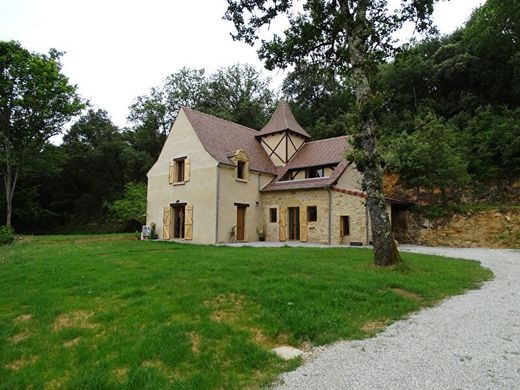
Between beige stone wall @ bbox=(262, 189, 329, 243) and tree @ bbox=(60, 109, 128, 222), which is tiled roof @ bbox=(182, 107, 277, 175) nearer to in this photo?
beige stone wall @ bbox=(262, 189, 329, 243)

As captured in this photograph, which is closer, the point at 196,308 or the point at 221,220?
the point at 196,308

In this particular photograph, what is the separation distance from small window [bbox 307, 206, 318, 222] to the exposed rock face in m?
5.12

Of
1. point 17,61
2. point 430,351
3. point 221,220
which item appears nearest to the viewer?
point 430,351

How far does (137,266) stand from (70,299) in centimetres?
275

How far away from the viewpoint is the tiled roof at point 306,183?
1900cm

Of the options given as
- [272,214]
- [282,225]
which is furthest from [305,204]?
[272,214]

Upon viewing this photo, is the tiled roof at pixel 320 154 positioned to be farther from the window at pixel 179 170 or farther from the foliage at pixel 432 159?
the window at pixel 179 170

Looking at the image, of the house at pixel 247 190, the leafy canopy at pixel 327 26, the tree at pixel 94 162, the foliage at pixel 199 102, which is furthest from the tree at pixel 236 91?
the leafy canopy at pixel 327 26

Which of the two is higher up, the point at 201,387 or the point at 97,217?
the point at 97,217

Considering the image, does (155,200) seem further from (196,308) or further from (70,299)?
(196,308)

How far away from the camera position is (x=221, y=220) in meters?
18.7

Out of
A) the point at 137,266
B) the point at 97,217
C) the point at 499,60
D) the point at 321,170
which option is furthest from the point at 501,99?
the point at 97,217

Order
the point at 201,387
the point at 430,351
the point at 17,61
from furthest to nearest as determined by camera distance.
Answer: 1. the point at 17,61
2. the point at 430,351
3. the point at 201,387

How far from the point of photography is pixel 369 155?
9680 millimetres
